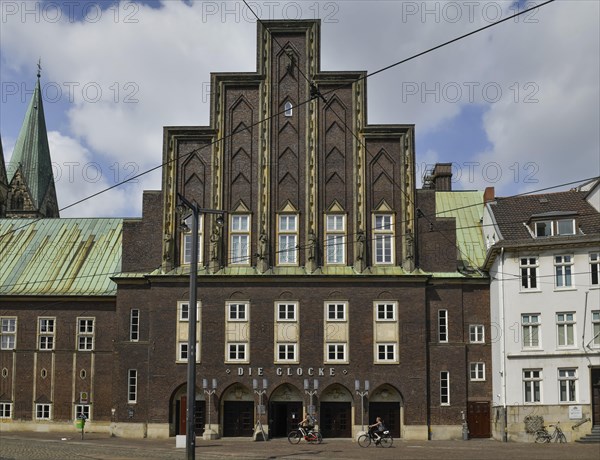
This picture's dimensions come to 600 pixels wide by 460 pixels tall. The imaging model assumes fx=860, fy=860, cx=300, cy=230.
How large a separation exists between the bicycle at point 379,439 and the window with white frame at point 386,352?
577cm

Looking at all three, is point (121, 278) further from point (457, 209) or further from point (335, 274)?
point (457, 209)

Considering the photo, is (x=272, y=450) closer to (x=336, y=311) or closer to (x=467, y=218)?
(x=336, y=311)

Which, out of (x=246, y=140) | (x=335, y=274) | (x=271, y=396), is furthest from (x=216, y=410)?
(x=246, y=140)

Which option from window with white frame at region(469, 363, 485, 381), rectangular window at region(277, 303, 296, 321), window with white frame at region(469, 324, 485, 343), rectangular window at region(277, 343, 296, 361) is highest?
rectangular window at region(277, 303, 296, 321)

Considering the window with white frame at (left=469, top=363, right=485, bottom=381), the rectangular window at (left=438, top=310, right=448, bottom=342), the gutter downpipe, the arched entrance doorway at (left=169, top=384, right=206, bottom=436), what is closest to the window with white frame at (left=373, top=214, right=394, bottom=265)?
the rectangular window at (left=438, top=310, right=448, bottom=342)

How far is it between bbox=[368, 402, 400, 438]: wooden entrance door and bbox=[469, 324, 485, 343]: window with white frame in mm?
6035

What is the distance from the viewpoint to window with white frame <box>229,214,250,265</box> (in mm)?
51438

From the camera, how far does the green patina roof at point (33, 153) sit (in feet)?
334

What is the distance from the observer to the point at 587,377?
4619 centimetres

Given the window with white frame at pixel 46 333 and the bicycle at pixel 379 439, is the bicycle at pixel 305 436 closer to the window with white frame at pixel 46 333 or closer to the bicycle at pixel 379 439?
the bicycle at pixel 379 439

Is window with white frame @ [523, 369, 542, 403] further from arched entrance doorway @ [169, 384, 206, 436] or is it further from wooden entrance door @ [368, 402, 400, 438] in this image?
arched entrance doorway @ [169, 384, 206, 436]

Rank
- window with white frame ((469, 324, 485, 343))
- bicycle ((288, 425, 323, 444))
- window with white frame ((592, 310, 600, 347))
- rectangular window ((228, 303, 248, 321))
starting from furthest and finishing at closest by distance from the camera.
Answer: window with white frame ((469, 324, 485, 343)) → rectangular window ((228, 303, 248, 321)) → window with white frame ((592, 310, 600, 347)) → bicycle ((288, 425, 323, 444))

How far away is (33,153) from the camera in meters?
103

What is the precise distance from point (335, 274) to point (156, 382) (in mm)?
12141
